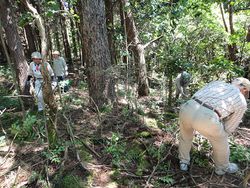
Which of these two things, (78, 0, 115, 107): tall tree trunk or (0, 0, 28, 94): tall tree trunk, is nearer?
(78, 0, 115, 107): tall tree trunk

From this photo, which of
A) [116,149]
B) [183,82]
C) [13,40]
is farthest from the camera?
[13,40]

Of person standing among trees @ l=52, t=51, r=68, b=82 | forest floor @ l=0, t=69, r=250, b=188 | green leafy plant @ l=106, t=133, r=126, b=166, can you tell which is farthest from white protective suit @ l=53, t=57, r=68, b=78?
green leafy plant @ l=106, t=133, r=126, b=166

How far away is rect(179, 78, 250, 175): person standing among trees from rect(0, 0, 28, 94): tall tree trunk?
5939 millimetres

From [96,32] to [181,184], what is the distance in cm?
367

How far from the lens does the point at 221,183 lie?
421cm

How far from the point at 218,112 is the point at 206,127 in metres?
0.26

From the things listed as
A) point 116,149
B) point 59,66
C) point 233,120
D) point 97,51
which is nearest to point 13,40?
Result: point 59,66

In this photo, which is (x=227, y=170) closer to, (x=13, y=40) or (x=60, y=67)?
(x=60, y=67)

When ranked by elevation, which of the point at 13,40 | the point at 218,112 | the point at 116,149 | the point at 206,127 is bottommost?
the point at 116,149

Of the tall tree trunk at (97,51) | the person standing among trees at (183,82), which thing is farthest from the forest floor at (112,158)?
the person standing among trees at (183,82)

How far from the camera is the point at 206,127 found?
3.90m

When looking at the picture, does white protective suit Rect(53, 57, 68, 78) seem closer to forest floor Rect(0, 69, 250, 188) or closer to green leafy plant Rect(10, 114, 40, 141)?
forest floor Rect(0, 69, 250, 188)

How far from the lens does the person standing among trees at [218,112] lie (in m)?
3.90

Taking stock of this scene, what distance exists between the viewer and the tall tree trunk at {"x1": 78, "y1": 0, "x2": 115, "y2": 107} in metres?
6.18
